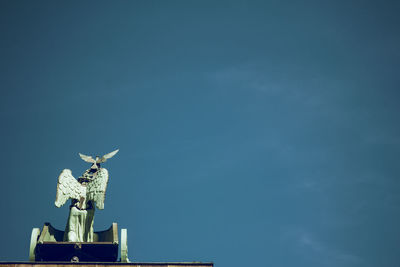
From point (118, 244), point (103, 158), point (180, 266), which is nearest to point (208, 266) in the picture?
point (180, 266)

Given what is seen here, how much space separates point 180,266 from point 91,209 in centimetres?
1319

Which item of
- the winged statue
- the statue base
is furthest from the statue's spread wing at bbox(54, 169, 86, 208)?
the statue base

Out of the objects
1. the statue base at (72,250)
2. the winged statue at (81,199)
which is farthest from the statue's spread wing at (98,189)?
the statue base at (72,250)

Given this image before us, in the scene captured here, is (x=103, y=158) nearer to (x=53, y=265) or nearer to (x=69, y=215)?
(x=69, y=215)

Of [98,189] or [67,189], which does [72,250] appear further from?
[98,189]

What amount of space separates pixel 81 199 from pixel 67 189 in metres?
1.94

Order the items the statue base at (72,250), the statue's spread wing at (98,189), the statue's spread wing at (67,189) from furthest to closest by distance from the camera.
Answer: the statue's spread wing at (98,189)
the statue's spread wing at (67,189)
the statue base at (72,250)

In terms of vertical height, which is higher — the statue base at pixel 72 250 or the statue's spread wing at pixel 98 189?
the statue's spread wing at pixel 98 189

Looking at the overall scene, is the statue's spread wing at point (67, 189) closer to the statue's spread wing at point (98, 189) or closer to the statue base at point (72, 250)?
the statue's spread wing at point (98, 189)

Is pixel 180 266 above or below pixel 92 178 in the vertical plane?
below

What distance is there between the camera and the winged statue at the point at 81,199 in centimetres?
12081

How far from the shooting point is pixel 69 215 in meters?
122

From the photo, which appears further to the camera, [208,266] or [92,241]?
[92,241]

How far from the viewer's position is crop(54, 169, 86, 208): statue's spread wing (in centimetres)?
12019
